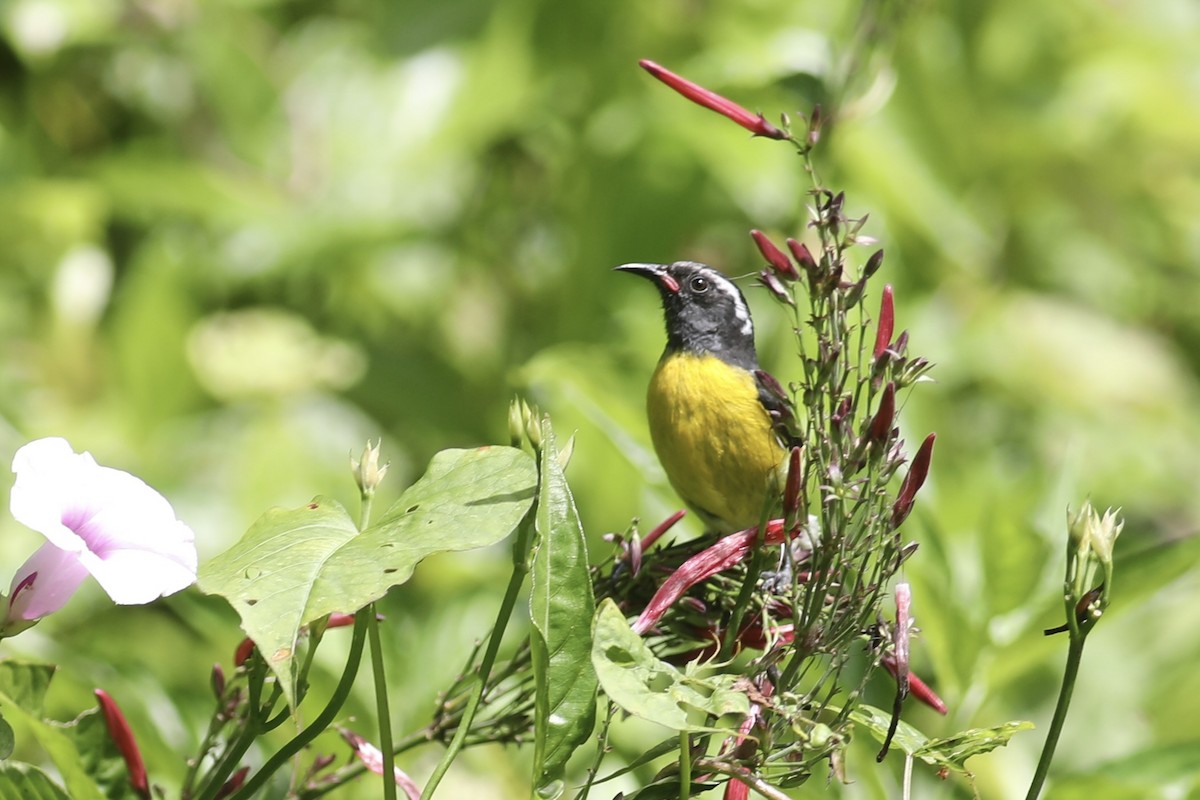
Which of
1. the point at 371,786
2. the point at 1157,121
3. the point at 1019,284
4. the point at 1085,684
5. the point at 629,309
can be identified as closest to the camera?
the point at 371,786

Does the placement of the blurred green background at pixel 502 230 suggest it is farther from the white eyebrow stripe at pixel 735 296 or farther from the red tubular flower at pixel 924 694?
the red tubular flower at pixel 924 694

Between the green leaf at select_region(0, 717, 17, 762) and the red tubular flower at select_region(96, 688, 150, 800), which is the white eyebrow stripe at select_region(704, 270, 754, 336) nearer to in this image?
the red tubular flower at select_region(96, 688, 150, 800)

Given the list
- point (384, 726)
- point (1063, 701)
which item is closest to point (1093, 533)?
point (1063, 701)

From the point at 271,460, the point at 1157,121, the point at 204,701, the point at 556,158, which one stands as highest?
the point at 1157,121

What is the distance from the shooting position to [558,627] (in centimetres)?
86

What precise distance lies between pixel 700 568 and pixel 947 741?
19 cm

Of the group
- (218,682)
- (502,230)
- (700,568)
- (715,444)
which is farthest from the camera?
(502,230)

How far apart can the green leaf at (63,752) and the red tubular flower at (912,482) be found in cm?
66

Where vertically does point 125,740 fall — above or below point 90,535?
below

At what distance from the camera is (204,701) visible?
1550mm

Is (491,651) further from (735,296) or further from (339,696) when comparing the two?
(735,296)

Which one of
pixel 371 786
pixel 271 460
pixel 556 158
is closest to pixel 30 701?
pixel 371 786

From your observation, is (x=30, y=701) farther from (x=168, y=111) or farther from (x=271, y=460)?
(x=168, y=111)

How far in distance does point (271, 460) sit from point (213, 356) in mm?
415
